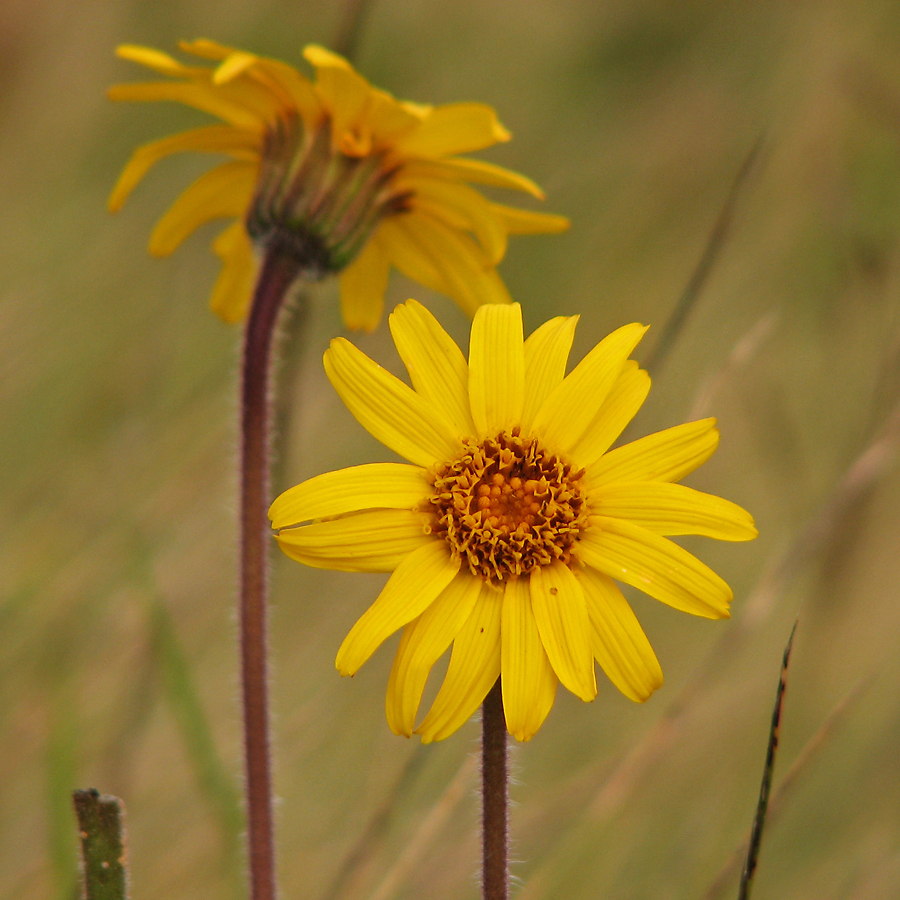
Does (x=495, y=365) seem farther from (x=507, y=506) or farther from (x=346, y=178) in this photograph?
(x=346, y=178)

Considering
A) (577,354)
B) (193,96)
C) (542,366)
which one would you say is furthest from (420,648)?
(577,354)

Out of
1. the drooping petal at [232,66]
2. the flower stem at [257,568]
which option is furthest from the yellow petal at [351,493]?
the drooping petal at [232,66]

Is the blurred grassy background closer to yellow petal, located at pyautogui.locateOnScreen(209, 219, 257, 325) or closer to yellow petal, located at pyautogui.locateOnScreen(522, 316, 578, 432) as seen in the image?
yellow petal, located at pyautogui.locateOnScreen(209, 219, 257, 325)

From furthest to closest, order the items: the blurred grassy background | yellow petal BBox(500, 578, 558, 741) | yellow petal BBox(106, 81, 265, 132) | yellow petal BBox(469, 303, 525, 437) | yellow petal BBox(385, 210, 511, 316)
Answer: the blurred grassy background, yellow petal BBox(385, 210, 511, 316), yellow petal BBox(106, 81, 265, 132), yellow petal BBox(469, 303, 525, 437), yellow petal BBox(500, 578, 558, 741)

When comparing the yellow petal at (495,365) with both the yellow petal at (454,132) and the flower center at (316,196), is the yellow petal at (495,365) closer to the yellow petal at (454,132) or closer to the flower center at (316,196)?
the yellow petal at (454,132)

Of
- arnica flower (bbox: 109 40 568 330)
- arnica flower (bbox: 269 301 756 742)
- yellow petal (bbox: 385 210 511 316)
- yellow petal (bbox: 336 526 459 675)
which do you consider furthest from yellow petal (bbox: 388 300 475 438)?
yellow petal (bbox: 385 210 511 316)

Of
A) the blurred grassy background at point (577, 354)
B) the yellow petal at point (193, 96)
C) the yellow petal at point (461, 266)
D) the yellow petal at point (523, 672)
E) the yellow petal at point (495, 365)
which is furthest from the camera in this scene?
the blurred grassy background at point (577, 354)

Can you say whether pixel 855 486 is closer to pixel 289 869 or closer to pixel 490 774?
pixel 490 774
